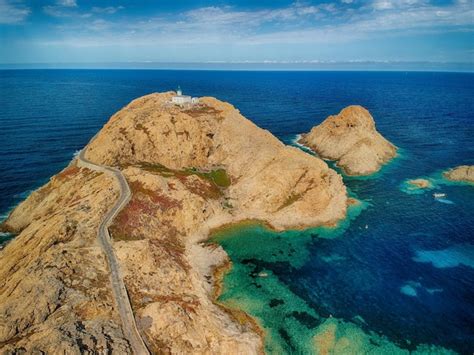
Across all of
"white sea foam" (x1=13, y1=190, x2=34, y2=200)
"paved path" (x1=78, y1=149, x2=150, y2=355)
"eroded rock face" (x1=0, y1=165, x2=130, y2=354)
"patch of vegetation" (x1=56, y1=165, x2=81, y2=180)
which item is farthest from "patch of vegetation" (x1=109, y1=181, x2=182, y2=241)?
"white sea foam" (x1=13, y1=190, x2=34, y2=200)

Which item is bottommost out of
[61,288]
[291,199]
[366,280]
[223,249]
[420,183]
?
[366,280]

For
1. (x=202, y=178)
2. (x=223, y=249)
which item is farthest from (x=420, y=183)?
(x=223, y=249)

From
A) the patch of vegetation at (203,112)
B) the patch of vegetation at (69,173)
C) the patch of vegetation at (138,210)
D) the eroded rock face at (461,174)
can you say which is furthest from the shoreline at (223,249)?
the patch of vegetation at (203,112)

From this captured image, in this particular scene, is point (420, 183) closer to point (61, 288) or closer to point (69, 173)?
point (61, 288)

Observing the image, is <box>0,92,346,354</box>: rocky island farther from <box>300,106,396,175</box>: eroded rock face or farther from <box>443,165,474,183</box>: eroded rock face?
<box>443,165,474,183</box>: eroded rock face

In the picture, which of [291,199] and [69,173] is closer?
[291,199]
